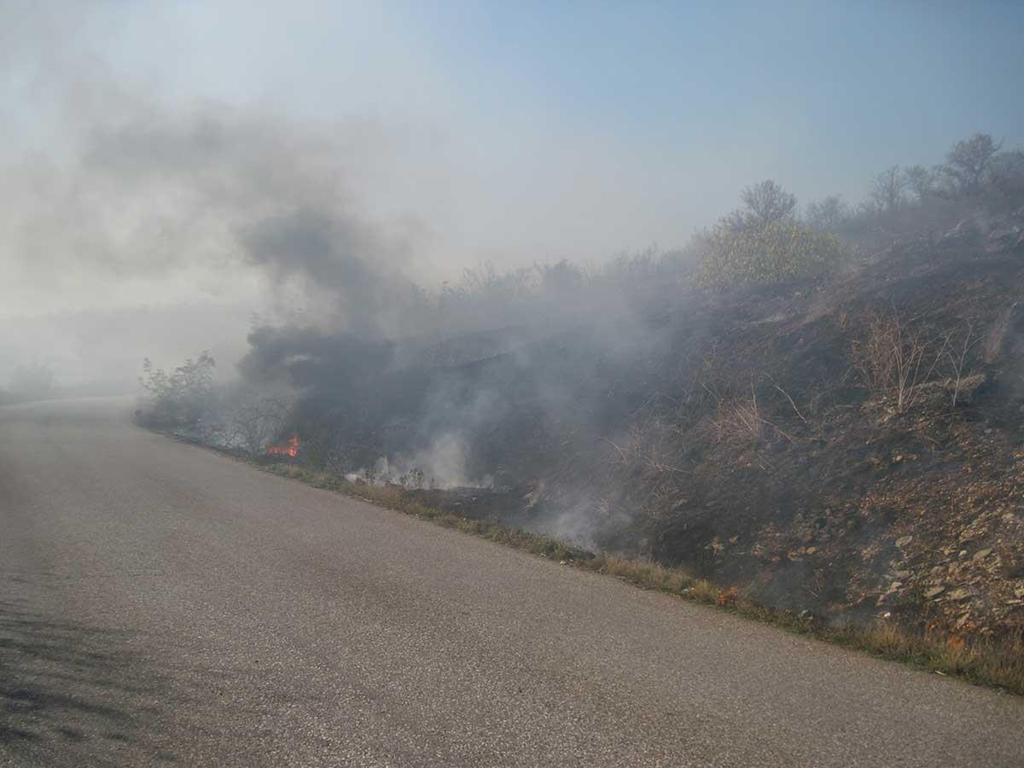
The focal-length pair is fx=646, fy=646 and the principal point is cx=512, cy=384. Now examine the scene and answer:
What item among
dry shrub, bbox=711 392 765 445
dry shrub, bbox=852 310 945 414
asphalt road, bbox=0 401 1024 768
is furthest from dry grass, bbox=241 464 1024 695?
dry shrub, bbox=852 310 945 414

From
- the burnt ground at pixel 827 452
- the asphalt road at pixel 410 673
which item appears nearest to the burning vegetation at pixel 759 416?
the burnt ground at pixel 827 452

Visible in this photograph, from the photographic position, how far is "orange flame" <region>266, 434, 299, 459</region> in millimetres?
18250

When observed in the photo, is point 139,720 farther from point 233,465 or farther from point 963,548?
point 233,465

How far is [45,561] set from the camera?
716 centimetres

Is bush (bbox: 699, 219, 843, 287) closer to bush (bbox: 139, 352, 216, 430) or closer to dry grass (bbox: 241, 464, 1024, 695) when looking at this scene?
dry grass (bbox: 241, 464, 1024, 695)

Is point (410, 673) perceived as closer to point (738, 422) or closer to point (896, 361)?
point (738, 422)

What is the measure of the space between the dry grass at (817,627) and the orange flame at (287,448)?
9.39 m

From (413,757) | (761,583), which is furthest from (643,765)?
(761,583)

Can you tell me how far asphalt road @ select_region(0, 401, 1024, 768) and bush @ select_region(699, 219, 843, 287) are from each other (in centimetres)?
1448

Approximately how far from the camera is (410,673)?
180 inches

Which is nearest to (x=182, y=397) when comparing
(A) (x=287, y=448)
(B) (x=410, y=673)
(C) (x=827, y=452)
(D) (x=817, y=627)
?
(A) (x=287, y=448)

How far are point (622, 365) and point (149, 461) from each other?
11331mm

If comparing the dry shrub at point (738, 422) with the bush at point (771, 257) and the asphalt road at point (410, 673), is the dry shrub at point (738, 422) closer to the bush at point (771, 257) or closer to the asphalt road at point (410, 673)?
the asphalt road at point (410, 673)

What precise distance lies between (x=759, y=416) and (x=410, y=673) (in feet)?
26.8
